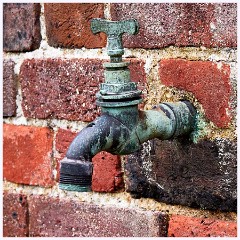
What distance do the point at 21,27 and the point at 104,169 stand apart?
10.1 inches

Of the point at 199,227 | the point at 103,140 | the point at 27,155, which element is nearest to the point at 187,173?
the point at 199,227

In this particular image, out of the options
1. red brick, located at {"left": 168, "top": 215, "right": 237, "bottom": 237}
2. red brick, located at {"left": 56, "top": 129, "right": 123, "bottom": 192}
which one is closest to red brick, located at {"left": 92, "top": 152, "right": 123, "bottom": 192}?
red brick, located at {"left": 56, "top": 129, "right": 123, "bottom": 192}

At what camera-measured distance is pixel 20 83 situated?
111 centimetres

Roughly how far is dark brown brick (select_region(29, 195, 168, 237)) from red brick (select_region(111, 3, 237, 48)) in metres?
0.24

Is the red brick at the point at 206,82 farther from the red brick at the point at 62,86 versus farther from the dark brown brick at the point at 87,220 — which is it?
the dark brown brick at the point at 87,220

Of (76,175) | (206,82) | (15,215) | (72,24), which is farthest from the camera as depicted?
(15,215)

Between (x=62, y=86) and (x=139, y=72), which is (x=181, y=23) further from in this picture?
(x=62, y=86)

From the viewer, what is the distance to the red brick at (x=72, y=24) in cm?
101

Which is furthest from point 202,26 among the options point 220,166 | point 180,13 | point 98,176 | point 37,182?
point 37,182

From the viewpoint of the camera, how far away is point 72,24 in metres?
1.03

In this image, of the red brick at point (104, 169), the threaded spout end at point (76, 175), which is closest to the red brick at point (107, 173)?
the red brick at point (104, 169)

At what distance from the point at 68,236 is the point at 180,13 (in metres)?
0.39

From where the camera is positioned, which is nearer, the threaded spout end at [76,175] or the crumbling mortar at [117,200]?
the threaded spout end at [76,175]

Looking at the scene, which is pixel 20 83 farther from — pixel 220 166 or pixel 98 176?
pixel 220 166
